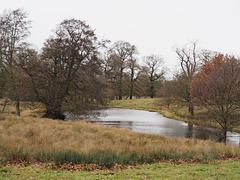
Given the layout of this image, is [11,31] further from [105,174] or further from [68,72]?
[105,174]

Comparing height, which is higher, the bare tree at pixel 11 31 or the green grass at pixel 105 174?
the bare tree at pixel 11 31

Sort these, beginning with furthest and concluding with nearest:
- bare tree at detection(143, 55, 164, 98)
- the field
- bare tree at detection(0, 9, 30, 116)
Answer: bare tree at detection(143, 55, 164, 98)
bare tree at detection(0, 9, 30, 116)
the field

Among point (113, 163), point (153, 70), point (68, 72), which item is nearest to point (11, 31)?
point (68, 72)

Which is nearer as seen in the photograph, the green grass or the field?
the green grass

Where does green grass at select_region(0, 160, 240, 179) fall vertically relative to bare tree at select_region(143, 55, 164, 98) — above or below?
below

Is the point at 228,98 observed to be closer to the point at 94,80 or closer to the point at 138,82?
the point at 94,80

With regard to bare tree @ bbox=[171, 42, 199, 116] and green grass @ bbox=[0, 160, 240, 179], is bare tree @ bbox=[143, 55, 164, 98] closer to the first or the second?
bare tree @ bbox=[171, 42, 199, 116]

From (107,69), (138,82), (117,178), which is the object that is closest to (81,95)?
(117,178)

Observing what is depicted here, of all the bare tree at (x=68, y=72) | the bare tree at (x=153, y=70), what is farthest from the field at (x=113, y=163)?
the bare tree at (x=153, y=70)

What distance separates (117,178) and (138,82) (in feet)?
179

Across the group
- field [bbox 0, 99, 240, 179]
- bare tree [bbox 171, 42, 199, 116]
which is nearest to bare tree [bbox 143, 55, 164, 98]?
bare tree [bbox 171, 42, 199, 116]

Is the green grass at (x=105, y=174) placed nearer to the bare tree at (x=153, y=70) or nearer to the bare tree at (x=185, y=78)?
the bare tree at (x=185, y=78)

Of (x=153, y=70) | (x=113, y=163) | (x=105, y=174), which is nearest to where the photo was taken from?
(x=105, y=174)

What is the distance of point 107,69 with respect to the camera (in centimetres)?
5734
